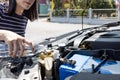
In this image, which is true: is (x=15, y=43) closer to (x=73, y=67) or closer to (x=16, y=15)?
(x=73, y=67)

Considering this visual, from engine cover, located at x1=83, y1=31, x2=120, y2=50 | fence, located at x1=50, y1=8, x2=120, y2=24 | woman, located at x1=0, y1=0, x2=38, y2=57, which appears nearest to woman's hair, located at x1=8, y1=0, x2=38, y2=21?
woman, located at x1=0, y1=0, x2=38, y2=57

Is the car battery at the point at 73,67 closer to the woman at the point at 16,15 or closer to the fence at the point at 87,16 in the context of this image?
the woman at the point at 16,15

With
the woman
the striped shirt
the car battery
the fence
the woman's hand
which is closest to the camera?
the woman's hand

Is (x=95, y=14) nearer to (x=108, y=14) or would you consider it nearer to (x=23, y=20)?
(x=108, y=14)

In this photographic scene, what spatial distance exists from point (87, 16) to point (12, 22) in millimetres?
16871

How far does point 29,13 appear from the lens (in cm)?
236

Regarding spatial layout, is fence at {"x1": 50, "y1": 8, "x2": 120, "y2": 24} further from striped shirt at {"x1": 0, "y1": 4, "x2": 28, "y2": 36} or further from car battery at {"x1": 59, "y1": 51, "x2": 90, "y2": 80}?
car battery at {"x1": 59, "y1": 51, "x2": 90, "y2": 80}

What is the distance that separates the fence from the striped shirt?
47.5ft

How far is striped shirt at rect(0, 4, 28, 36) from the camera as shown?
7.51ft

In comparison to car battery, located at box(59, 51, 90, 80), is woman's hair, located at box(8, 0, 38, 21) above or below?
above

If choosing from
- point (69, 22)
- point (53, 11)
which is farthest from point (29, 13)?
point (53, 11)

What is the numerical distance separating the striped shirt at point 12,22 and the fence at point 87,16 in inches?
570

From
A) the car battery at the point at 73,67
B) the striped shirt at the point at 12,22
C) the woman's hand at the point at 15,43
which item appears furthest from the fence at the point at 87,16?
the woman's hand at the point at 15,43

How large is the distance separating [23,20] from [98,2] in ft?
61.2
